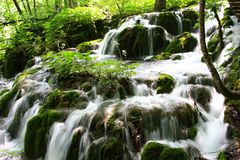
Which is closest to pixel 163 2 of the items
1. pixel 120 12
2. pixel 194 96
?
pixel 120 12

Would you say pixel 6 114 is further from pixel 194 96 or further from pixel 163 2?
pixel 163 2

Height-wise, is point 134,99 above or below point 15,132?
above

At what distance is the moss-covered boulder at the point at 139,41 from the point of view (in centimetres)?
1259

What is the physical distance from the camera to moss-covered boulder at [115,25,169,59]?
41.3 feet

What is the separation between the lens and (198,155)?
18.9 ft

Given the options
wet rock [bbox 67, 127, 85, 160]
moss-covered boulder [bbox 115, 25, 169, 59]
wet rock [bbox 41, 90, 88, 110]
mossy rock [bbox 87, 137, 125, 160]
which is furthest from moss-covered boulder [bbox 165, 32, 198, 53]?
mossy rock [bbox 87, 137, 125, 160]

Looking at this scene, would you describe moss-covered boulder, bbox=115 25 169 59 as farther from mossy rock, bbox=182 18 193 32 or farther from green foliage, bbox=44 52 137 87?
green foliage, bbox=44 52 137 87

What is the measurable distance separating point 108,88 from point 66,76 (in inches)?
70.5

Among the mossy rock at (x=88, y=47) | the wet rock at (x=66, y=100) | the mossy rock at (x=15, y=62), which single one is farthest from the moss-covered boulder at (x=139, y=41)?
the mossy rock at (x=15, y=62)

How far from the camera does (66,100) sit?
7844 mm

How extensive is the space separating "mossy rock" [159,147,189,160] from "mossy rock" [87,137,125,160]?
0.81 meters

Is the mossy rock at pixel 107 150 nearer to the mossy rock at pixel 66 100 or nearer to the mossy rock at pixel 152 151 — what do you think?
the mossy rock at pixel 152 151

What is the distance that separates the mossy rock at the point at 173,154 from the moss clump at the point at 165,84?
260cm

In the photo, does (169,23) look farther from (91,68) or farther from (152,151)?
(152,151)
